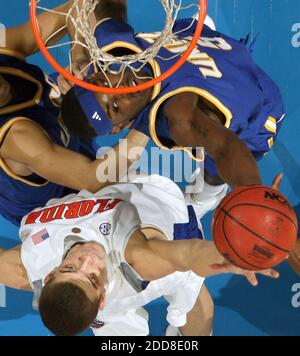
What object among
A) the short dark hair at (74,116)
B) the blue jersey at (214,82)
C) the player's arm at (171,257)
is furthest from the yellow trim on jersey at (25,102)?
the player's arm at (171,257)

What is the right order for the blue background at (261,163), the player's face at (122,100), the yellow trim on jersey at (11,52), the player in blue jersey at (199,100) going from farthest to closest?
the blue background at (261,163), the yellow trim on jersey at (11,52), the player's face at (122,100), the player in blue jersey at (199,100)

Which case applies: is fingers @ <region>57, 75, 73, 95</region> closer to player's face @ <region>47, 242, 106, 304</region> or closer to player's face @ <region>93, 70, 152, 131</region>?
player's face @ <region>93, 70, 152, 131</region>

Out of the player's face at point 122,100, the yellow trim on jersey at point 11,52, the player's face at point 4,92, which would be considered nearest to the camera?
the player's face at point 122,100

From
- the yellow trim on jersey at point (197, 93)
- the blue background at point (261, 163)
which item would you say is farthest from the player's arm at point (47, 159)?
the blue background at point (261, 163)

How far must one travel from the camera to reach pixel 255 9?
99.0 inches

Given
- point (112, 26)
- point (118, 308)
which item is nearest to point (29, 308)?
point (118, 308)

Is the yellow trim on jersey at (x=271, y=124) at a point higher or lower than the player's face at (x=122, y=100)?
lower

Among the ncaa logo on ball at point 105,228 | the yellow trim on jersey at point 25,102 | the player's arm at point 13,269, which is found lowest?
the player's arm at point 13,269

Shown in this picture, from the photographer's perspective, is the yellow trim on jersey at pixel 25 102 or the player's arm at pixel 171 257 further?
the yellow trim on jersey at pixel 25 102

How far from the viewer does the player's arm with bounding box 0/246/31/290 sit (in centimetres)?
178

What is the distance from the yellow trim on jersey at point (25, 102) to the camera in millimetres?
1728

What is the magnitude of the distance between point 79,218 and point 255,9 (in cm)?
138

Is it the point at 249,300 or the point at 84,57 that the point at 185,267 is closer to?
the point at 84,57

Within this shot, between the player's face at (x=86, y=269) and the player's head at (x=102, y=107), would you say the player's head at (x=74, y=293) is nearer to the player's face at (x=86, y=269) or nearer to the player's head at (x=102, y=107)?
the player's face at (x=86, y=269)
